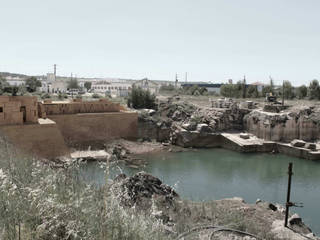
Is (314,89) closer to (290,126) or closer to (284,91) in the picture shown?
(284,91)

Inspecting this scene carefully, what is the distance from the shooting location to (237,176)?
1562cm

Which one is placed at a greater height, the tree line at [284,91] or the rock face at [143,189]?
the tree line at [284,91]

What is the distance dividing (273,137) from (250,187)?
8.33m

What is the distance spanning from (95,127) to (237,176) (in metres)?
8.83

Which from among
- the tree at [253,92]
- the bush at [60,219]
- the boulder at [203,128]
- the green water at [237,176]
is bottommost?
the green water at [237,176]

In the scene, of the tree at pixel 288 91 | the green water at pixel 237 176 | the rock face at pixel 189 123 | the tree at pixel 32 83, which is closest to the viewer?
the green water at pixel 237 176

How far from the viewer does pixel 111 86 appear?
206ft

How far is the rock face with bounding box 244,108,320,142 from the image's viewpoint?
21156 mm

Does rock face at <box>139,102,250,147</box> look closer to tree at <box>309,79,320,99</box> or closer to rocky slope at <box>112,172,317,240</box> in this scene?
rocky slope at <box>112,172,317,240</box>

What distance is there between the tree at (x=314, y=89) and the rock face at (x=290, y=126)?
14893 mm

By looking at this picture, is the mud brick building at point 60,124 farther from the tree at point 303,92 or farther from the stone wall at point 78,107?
the tree at point 303,92

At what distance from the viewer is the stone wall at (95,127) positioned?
18812 millimetres

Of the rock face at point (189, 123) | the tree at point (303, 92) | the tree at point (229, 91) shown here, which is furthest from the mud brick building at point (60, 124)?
the tree at point (303, 92)

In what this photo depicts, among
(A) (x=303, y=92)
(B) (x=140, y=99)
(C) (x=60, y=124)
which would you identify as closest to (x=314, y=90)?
(A) (x=303, y=92)
